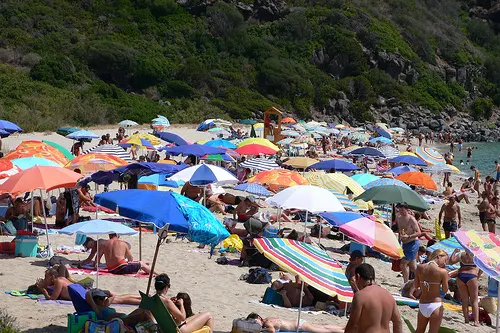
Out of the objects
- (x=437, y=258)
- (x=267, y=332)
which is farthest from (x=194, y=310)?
(x=437, y=258)

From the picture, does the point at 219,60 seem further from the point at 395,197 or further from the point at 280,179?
the point at 395,197

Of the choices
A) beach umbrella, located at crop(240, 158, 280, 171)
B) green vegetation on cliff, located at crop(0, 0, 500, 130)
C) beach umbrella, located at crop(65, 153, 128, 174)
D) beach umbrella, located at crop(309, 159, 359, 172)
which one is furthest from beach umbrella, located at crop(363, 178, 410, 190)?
green vegetation on cliff, located at crop(0, 0, 500, 130)

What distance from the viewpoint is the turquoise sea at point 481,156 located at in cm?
3603

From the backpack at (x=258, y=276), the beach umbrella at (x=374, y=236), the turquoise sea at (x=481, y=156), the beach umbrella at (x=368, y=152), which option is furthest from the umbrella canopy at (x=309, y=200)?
the turquoise sea at (x=481, y=156)

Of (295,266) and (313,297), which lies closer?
(295,266)

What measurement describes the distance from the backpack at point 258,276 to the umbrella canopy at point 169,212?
2185mm

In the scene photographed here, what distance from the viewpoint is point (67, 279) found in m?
7.14

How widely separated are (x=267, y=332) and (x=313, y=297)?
171 cm

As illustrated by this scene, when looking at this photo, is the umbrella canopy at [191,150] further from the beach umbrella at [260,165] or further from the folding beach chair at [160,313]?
the folding beach chair at [160,313]

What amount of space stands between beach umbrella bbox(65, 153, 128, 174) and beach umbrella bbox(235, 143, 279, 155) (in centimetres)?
618

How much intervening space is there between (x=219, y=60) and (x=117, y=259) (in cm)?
5493

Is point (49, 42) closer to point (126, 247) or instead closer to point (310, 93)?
point (310, 93)

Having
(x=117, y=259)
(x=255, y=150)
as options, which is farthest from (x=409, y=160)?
→ (x=117, y=259)

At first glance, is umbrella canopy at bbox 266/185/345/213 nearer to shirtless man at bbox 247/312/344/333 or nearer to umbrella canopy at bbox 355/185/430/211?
umbrella canopy at bbox 355/185/430/211
